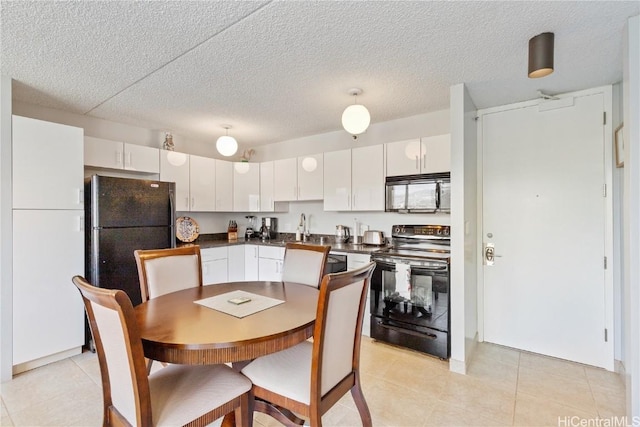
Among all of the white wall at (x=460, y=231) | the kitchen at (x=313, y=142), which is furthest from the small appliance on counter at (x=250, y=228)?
the white wall at (x=460, y=231)

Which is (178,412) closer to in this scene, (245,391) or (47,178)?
(245,391)

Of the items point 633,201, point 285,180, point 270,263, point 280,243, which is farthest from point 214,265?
point 633,201

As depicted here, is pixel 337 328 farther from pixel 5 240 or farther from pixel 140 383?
pixel 5 240

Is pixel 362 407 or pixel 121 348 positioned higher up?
→ pixel 121 348

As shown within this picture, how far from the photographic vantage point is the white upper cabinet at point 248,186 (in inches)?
173

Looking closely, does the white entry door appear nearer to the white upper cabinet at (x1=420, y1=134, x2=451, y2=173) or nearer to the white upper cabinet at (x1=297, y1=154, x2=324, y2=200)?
the white upper cabinet at (x1=420, y1=134, x2=451, y2=173)

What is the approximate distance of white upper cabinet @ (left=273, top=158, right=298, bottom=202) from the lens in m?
4.07

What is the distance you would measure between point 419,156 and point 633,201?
169cm

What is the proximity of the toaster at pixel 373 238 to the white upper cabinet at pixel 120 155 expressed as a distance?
265 centimetres

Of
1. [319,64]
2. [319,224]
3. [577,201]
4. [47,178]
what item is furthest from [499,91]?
[47,178]

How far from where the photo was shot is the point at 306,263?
7.82 ft

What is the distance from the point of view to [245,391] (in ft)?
4.59

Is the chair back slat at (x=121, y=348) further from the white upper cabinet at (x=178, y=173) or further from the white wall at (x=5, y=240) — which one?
the white upper cabinet at (x=178, y=173)

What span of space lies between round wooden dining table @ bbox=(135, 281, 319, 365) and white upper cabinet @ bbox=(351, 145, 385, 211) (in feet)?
6.04
